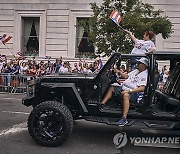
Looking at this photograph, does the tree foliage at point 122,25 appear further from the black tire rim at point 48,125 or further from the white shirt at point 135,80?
the black tire rim at point 48,125

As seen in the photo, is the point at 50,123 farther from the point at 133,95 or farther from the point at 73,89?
the point at 133,95

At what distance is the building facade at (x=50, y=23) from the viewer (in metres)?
21.4

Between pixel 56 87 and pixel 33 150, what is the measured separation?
48.7 inches

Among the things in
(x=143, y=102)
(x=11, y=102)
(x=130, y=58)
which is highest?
(x=130, y=58)

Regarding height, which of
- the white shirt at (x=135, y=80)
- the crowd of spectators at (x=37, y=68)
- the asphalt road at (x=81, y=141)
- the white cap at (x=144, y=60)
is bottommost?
the asphalt road at (x=81, y=141)

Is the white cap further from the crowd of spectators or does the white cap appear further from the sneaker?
the crowd of spectators

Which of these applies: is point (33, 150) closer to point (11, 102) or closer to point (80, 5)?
point (11, 102)

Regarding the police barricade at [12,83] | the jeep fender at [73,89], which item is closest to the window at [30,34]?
the police barricade at [12,83]

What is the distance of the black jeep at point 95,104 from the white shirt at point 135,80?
0.15 m

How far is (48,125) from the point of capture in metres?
5.83

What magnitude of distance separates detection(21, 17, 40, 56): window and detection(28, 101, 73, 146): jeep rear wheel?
17209 mm

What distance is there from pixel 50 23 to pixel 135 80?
1677 cm

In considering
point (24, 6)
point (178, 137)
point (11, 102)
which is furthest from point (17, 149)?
point (24, 6)

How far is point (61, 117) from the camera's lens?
18.7 ft
